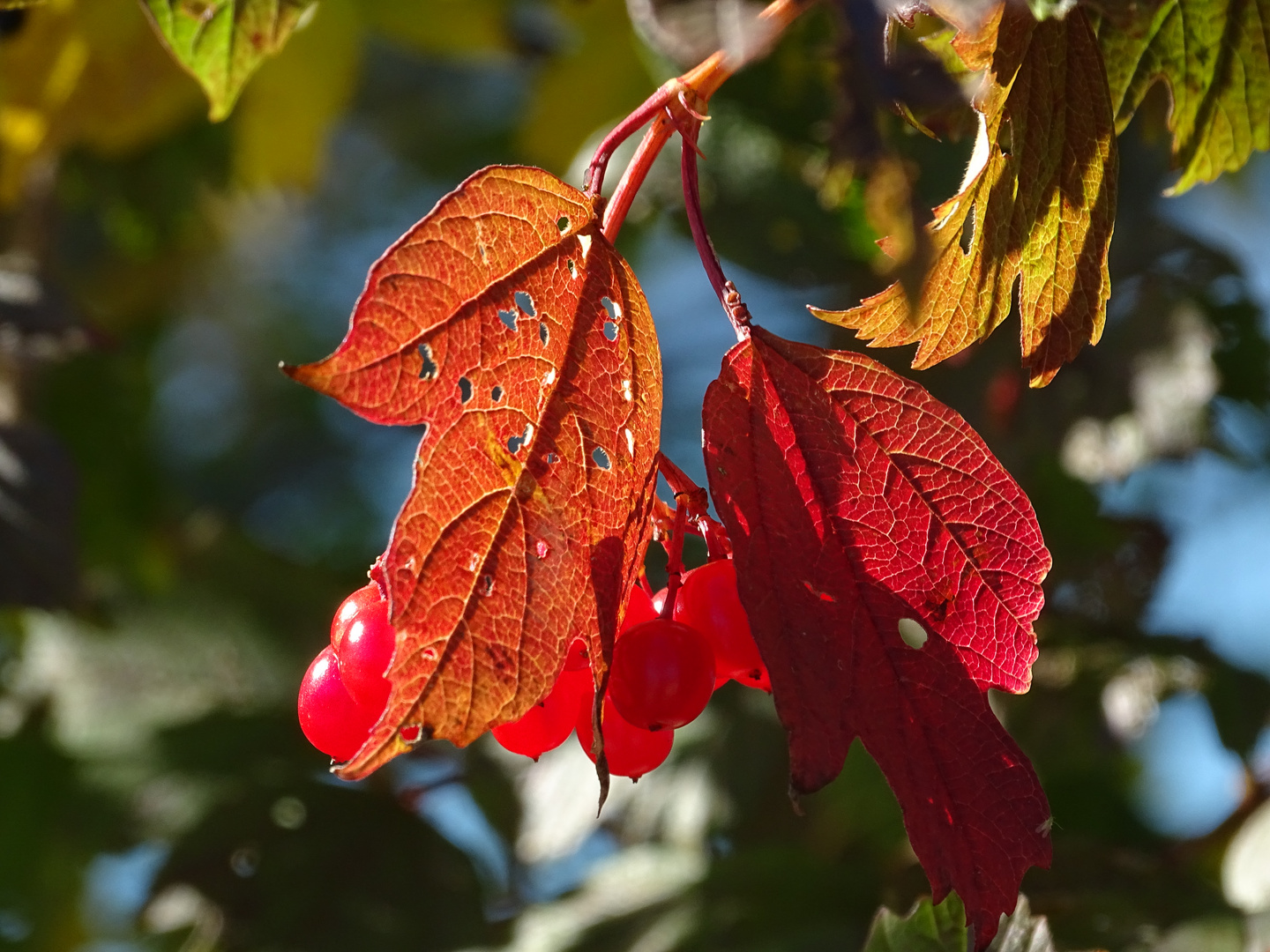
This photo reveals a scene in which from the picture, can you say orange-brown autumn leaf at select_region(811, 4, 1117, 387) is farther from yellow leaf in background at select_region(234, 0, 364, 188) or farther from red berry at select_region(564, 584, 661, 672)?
yellow leaf in background at select_region(234, 0, 364, 188)

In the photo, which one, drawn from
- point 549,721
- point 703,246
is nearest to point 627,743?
point 549,721

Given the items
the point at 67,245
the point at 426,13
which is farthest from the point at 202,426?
the point at 426,13

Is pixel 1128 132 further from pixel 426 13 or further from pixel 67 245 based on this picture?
pixel 67 245

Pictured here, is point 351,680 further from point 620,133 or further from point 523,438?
point 620,133

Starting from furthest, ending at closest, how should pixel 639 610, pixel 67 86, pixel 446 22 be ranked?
pixel 446 22 → pixel 67 86 → pixel 639 610

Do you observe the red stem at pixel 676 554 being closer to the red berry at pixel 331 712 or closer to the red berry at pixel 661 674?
the red berry at pixel 661 674

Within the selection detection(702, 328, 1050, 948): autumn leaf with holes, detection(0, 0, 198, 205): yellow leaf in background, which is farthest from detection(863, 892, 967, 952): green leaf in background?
detection(0, 0, 198, 205): yellow leaf in background
